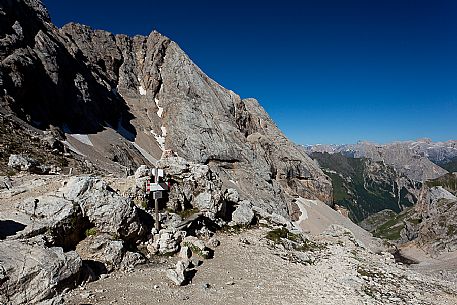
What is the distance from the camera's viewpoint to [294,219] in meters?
87.1

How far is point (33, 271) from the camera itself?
36.0 ft

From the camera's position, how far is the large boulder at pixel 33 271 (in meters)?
10.4

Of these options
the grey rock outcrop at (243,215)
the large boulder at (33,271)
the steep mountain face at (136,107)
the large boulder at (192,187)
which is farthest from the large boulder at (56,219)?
the steep mountain face at (136,107)

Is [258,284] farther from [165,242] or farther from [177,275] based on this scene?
[165,242]

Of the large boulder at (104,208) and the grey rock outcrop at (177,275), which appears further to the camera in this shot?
the large boulder at (104,208)

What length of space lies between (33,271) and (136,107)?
3903 inches

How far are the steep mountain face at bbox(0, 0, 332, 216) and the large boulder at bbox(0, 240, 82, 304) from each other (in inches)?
1672

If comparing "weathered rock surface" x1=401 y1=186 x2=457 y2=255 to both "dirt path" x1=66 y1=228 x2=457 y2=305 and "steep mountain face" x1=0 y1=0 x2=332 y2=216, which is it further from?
"dirt path" x1=66 y1=228 x2=457 y2=305

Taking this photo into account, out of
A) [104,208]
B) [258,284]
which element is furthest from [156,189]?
[258,284]

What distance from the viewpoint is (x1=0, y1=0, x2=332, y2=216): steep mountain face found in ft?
213

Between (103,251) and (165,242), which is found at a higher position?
(103,251)

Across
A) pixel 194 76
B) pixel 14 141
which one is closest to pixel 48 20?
pixel 194 76

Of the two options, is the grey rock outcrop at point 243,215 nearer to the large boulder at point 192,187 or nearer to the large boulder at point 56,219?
the large boulder at point 192,187

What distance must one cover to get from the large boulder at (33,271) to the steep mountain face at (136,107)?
139 ft
